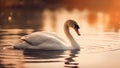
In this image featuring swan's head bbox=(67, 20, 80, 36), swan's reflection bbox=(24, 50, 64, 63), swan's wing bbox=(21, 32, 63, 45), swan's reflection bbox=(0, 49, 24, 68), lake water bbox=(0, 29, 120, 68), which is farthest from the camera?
swan's head bbox=(67, 20, 80, 36)

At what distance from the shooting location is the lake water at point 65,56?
1264 cm

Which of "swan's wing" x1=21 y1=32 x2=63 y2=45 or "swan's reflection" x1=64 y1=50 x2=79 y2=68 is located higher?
"swan's wing" x1=21 y1=32 x2=63 y2=45

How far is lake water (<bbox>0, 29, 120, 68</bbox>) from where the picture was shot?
1264 centimetres

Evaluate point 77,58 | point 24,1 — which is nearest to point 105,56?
point 77,58

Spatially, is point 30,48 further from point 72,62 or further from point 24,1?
point 24,1

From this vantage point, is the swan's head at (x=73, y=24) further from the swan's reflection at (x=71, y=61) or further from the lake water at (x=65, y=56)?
the swan's reflection at (x=71, y=61)

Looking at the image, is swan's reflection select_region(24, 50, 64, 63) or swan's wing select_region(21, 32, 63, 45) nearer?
swan's reflection select_region(24, 50, 64, 63)

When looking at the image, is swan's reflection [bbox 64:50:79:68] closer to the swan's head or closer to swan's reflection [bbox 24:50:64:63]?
swan's reflection [bbox 24:50:64:63]

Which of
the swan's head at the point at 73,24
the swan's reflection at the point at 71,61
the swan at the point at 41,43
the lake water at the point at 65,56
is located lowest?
the swan's reflection at the point at 71,61

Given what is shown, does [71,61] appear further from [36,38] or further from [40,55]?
[36,38]

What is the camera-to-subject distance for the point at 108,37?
60.0ft

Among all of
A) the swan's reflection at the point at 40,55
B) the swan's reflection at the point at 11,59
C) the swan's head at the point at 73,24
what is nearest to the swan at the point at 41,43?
the swan's reflection at the point at 40,55

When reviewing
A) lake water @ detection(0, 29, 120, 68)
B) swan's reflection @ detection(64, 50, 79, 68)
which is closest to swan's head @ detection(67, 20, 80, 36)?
lake water @ detection(0, 29, 120, 68)

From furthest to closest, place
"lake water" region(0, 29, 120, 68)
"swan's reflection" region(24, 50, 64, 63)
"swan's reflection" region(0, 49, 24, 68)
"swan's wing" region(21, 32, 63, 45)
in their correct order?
"swan's wing" region(21, 32, 63, 45) → "swan's reflection" region(24, 50, 64, 63) → "lake water" region(0, 29, 120, 68) → "swan's reflection" region(0, 49, 24, 68)
